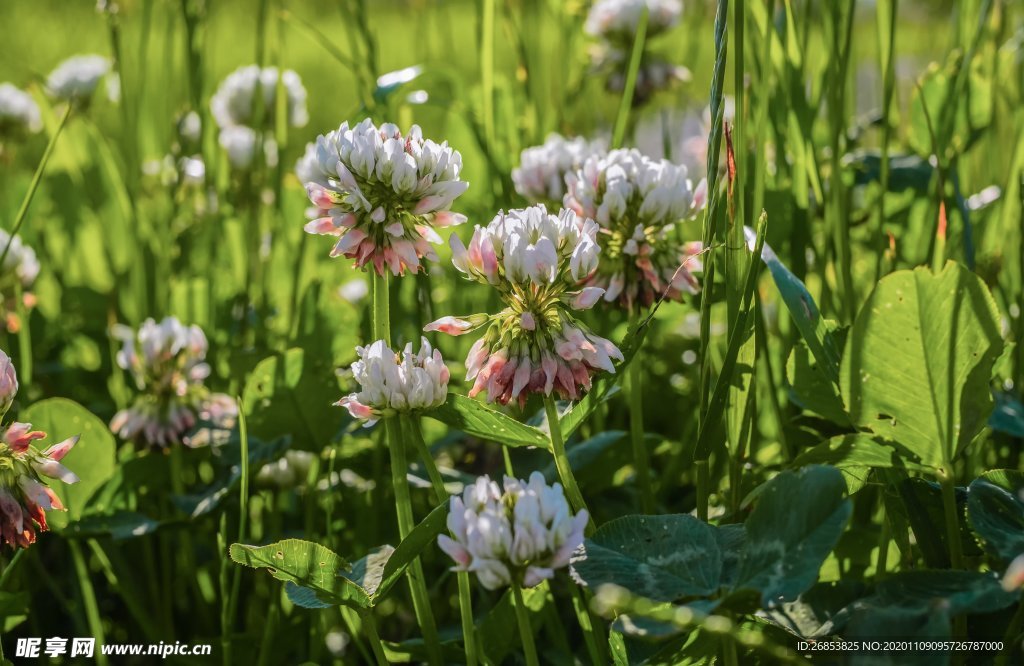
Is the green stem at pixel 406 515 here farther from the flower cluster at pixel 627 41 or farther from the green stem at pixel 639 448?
the flower cluster at pixel 627 41

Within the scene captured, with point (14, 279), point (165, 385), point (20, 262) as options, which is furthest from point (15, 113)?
point (165, 385)

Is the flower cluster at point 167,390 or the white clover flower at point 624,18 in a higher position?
the white clover flower at point 624,18

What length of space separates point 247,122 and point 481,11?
2.30 feet

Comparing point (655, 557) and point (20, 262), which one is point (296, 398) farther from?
point (20, 262)

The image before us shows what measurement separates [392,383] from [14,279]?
0.62m

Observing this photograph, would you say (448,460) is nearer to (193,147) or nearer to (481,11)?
(481,11)

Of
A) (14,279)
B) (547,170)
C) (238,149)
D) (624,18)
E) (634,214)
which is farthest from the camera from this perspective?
(238,149)

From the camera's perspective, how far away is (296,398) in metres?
0.85

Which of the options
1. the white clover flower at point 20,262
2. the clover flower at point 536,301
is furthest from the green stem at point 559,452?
the white clover flower at point 20,262

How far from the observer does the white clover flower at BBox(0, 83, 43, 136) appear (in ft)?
5.28

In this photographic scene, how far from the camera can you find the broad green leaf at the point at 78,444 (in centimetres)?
85

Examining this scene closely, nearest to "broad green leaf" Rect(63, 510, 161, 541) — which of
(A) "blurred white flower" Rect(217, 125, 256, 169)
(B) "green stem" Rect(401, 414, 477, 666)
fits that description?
(B) "green stem" Rect(401, 414, 477, 666)

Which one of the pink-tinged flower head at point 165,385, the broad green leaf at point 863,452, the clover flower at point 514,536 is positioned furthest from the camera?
the pink-tinged flower head at point 165,385

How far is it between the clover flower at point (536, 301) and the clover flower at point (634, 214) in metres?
0.15
